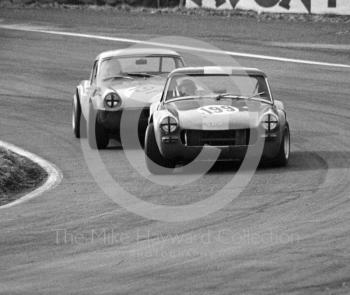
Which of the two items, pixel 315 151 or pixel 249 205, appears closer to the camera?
pixel 249 205

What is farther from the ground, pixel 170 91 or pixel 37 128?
pixel 170 91

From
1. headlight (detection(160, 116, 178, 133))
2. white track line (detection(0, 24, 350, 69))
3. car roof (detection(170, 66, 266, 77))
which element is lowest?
white track line (detection(0, 24, 350, 69))

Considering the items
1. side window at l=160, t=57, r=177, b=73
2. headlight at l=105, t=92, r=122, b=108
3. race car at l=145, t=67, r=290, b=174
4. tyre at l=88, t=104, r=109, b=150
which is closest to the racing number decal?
race car at l=145, t=67, r=290, b=174

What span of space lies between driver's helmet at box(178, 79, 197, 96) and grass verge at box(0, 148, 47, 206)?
177 centimetres

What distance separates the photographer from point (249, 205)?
1018 cm

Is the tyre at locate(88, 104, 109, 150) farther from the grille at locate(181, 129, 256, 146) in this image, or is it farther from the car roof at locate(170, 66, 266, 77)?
the grille at locate(181, 129, 256, 146)

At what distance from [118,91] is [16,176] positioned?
102 inches

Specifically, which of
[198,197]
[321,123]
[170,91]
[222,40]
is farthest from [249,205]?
[222,40]

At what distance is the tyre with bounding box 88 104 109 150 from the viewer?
46.4ft

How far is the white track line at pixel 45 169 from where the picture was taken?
11.0 metres

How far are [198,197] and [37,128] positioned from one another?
19.6 feet

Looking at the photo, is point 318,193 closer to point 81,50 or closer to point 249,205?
point 249,205

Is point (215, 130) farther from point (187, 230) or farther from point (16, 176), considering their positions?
point (187, 230)

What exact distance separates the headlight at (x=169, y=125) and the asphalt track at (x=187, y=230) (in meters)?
0.58
